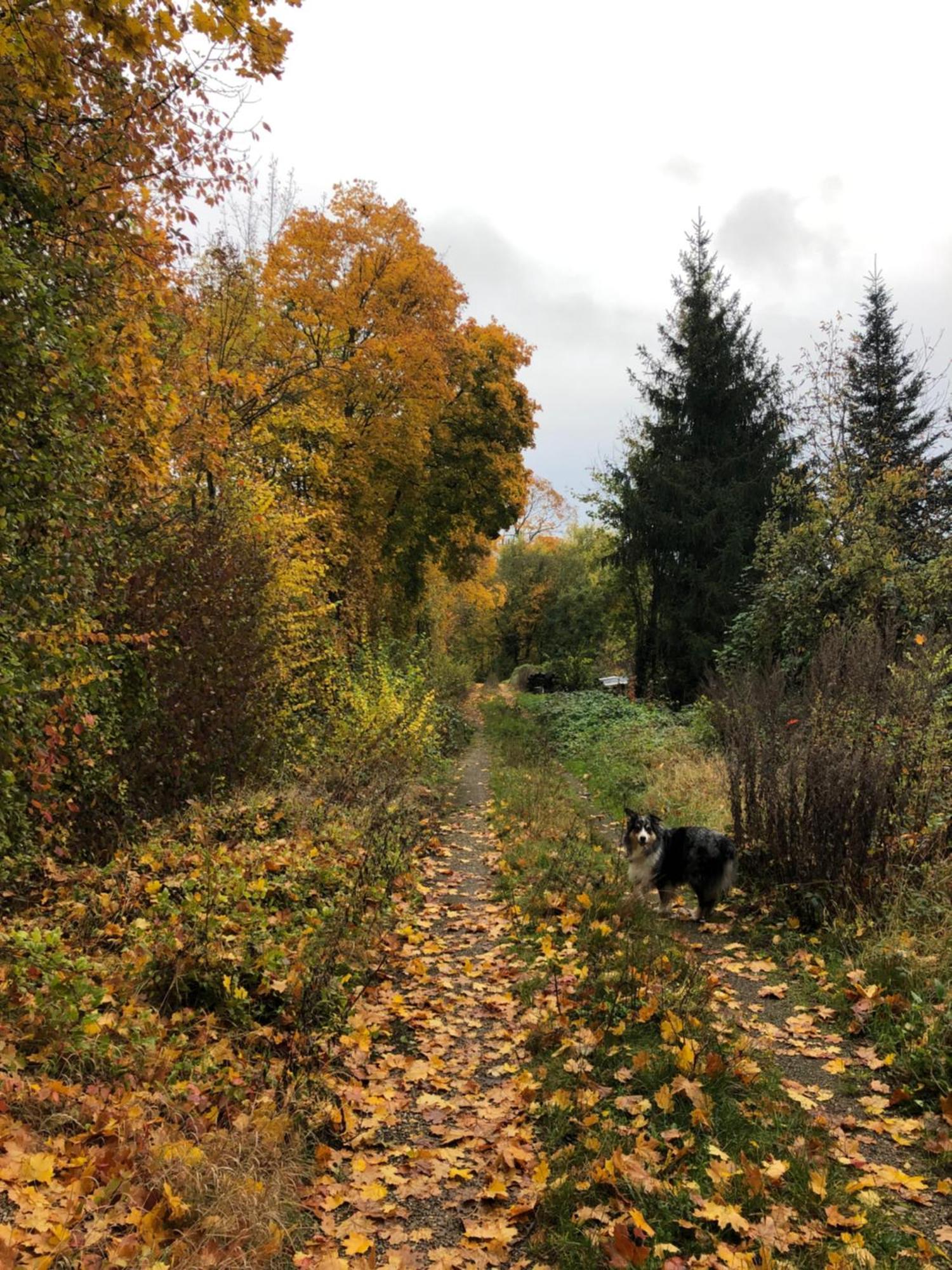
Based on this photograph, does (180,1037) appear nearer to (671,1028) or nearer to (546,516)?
(671,1028)

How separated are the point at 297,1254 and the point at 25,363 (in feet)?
15.3

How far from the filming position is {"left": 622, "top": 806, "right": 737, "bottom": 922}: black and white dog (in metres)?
6.69

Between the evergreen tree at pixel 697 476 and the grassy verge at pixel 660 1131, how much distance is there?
17213 millimetres

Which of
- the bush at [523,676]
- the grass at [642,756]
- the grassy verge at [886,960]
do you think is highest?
the bush at [523,676]

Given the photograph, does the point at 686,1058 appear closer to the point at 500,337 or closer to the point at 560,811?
the point at 560,811

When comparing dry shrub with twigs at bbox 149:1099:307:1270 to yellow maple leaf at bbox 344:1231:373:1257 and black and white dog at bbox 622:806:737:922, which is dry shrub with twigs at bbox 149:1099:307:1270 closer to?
yellow maple leaf at bbox 344:1231:373:1257

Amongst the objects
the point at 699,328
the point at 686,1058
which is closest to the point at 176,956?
the point at 686,1058

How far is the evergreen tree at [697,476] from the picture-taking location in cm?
2238

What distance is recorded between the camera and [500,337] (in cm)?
1978

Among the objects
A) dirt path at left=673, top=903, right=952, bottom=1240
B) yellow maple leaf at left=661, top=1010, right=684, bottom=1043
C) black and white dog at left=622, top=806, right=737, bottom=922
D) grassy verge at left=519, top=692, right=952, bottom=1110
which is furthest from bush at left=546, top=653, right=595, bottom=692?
yellow maple leaf at left=661, top=1010, right=684, bottom=1043

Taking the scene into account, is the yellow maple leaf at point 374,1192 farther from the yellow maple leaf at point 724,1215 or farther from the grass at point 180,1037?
the yellow maple leaf at point 724,1215

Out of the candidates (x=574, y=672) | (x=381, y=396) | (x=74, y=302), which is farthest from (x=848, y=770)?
(x=574, y=672)

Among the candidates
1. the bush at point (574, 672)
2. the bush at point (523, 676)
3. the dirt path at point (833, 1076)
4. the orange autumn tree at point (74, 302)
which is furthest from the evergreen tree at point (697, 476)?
the orange autumn tree at point (74, 302)

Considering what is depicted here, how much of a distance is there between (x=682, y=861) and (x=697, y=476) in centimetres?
1894
